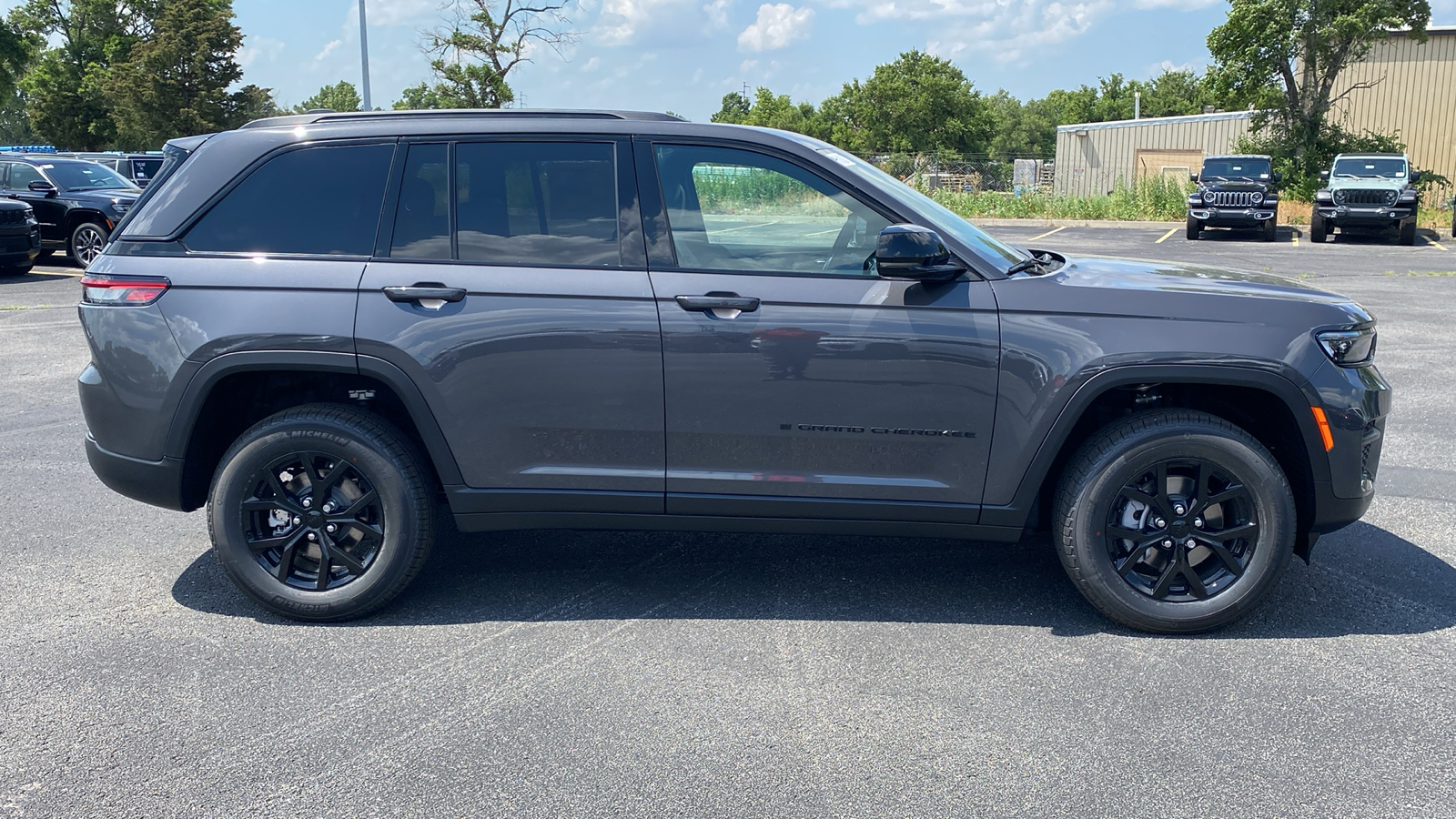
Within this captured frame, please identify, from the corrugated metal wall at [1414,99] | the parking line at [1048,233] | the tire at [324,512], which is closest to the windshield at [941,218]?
the tire at [324,512]

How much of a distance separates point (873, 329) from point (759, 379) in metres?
0.42

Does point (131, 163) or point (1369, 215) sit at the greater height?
point (131, 163)

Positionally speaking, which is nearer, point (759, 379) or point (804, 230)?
point (759, 379)

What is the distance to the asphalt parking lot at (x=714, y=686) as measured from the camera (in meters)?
3.02

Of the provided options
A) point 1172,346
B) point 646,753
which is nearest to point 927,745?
point 646,753

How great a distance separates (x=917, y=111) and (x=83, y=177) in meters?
71.5

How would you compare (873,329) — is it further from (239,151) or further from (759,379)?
(239,151)

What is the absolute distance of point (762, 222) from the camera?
4.19 m

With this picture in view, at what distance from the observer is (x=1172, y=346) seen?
3781 mm

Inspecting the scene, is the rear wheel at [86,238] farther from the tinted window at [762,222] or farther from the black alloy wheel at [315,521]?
the tinted window at [762,222]

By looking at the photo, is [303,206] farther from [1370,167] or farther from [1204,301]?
[1370,167]

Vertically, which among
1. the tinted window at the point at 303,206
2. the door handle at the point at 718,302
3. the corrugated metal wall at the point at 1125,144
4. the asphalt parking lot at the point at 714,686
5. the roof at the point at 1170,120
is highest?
the roof at the point at 1170,120

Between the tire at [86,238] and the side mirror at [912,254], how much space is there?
17.2 m

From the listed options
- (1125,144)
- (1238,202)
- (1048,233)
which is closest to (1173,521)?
(1238,202)
